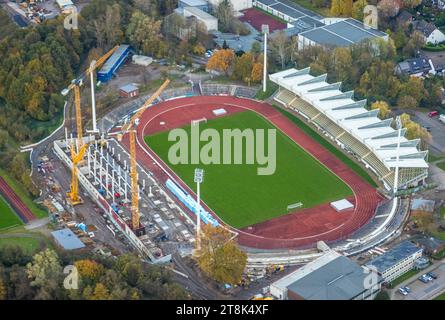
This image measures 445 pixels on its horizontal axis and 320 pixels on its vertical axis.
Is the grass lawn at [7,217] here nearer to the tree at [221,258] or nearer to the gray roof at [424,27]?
the tree at [221,258]

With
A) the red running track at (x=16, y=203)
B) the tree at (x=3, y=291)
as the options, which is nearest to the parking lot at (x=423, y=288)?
the tree at (x=3, y=291)

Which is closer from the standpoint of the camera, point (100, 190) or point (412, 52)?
point (100, 190)

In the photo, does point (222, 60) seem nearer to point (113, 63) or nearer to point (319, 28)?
point (113, 63)

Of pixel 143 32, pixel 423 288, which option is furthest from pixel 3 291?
pixel 143 32

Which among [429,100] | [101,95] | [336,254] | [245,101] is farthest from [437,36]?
[336,254]

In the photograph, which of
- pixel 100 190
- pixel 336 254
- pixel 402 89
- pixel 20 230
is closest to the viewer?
pixel 336 254

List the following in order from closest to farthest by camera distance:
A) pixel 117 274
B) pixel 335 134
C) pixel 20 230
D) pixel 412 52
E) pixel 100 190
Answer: pixel 117 274 → pixel 20 230 → pixel 100 190 → pixel 335 134 → pixel 412 52

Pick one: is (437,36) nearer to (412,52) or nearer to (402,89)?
(412,52)
